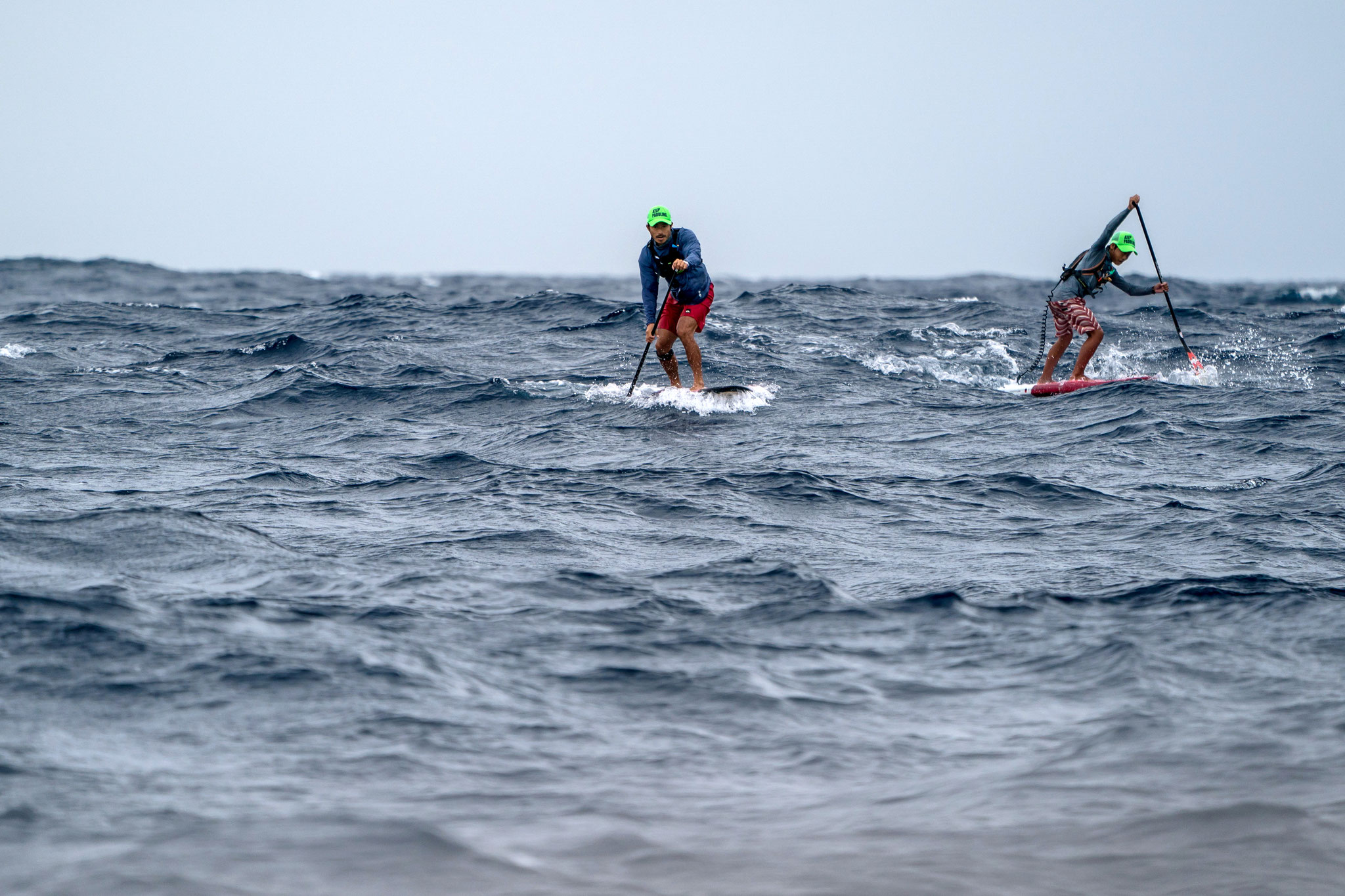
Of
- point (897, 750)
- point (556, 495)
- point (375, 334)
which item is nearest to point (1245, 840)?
point (897, 750)

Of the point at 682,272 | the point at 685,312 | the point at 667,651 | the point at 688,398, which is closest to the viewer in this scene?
the point at 667,651

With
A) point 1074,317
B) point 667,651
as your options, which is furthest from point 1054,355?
point 667,651

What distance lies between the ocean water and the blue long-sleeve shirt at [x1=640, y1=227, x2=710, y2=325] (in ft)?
3.97

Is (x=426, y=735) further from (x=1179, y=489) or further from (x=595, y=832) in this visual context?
(x=1179, y=489)

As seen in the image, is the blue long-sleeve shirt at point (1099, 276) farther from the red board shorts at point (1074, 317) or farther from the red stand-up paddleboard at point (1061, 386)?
the red stand-up paddleboard at point (1061, 386)

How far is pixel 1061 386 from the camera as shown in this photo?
1508 centimetres

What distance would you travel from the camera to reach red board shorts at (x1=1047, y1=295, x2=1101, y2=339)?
49.3 feet

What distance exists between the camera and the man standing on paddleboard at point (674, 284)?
12.9 m

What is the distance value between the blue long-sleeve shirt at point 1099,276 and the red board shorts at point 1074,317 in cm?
8

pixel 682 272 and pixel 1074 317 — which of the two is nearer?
pixel 682 272

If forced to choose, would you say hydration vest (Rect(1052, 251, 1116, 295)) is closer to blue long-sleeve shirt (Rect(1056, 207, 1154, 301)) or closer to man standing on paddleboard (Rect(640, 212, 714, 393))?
blue long-sleeve shirt (Rect(1056, 207, 1154, 301))

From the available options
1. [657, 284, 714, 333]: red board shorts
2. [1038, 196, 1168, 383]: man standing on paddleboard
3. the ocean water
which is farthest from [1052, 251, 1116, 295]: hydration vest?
[657, 284, 714, 333]: red board shorts

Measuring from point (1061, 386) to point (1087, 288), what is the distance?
1231 millimetres

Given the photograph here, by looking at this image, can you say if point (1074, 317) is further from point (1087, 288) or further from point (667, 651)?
point (667, 651)
